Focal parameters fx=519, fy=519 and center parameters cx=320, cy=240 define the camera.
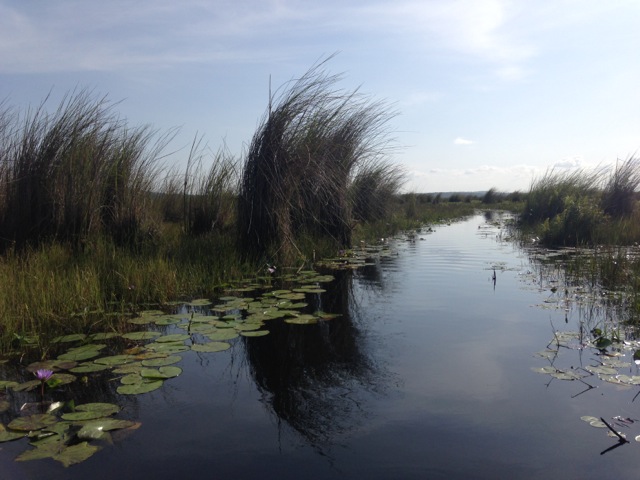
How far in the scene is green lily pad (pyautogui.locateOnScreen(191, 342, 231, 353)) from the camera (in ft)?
12.0

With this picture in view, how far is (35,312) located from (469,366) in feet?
10.6

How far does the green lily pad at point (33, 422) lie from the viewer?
7.95ft

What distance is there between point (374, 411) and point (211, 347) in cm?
145

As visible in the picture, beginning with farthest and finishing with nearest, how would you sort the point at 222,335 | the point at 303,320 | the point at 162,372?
1. the point at 303,320
2. the point at 222,335
3. the point at 162,372

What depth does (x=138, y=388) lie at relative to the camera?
9.64 ft

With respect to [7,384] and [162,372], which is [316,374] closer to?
[162,372]

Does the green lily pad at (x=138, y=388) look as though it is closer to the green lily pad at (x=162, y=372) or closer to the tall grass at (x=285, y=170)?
the green lily pad at (x=162, y=372)

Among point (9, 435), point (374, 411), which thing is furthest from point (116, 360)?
point (374, 411)

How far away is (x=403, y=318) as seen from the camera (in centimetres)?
464

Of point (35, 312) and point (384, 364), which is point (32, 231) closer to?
point (35, 312)

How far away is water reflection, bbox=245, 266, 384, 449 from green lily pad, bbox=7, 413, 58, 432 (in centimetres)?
109

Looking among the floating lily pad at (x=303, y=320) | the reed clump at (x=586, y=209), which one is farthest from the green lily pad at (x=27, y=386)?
the reed clump at (x=586, y=209)

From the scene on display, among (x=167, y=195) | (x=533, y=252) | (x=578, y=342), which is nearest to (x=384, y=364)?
(x=578, y=342)

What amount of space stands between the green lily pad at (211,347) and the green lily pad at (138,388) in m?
0.62
